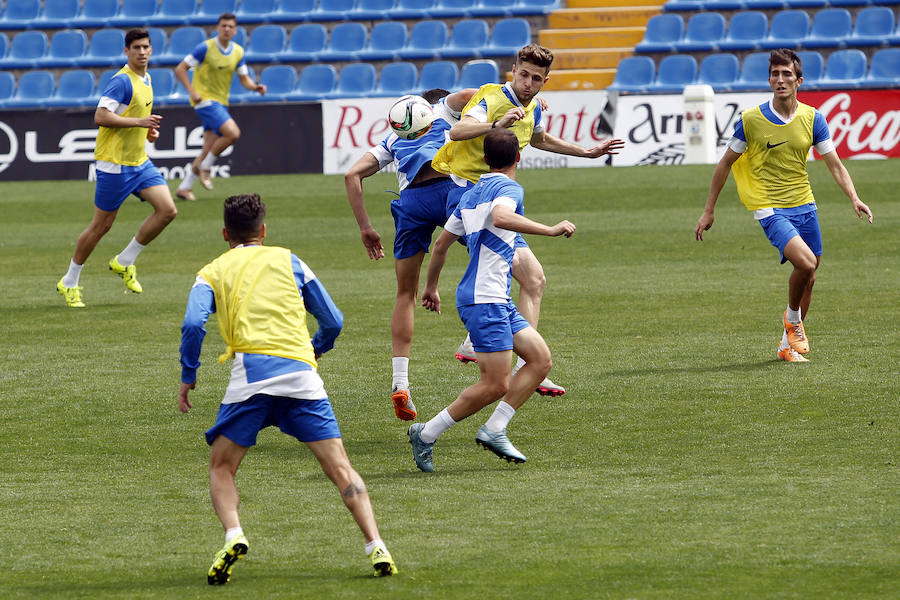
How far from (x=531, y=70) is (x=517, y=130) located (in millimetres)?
467

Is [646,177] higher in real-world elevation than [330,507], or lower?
lower

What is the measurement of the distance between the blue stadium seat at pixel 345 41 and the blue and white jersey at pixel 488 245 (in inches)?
806

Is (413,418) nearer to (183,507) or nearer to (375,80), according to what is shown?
(183,507)

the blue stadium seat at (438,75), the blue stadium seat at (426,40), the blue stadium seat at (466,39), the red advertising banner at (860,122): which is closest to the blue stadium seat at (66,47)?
the blue stadium seat at (426,40)

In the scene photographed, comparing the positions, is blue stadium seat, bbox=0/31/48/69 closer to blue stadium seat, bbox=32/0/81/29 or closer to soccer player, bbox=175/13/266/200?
blue stadium seat, bbox=32/0/81/29

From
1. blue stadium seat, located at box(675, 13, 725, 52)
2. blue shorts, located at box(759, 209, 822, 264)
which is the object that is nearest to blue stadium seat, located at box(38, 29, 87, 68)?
blue stadium seat, located at box(675, 13, 725, 52)

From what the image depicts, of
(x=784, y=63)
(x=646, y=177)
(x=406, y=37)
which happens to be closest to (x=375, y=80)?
(x=406, y=37)

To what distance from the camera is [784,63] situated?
875cm

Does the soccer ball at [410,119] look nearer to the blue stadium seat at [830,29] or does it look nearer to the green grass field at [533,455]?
the green grass field at [533,455]

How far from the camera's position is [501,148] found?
6414mm

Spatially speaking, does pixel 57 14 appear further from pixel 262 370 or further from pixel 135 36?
pixel 262 370

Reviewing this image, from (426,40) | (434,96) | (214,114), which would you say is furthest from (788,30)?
(434,96)

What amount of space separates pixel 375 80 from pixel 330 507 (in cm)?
2024

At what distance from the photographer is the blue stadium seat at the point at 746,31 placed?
24.1 meters
